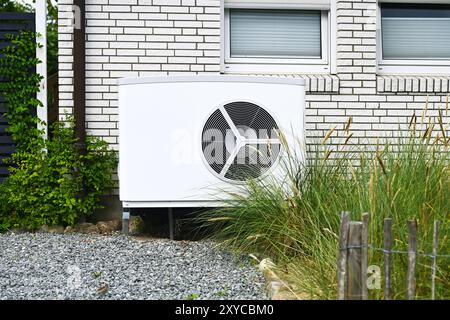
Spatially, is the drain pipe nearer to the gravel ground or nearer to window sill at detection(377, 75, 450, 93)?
the gravel ground

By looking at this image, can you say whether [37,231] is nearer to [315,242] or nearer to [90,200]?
[90,200]

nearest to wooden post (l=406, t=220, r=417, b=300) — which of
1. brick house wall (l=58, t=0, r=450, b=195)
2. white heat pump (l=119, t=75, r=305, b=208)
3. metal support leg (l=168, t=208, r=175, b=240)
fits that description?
white heat pump (l=119, t=75, r=305, b=208)

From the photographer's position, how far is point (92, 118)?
6266 mm

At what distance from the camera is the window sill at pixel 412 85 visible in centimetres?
652

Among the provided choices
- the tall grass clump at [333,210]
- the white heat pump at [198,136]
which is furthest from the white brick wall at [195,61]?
the tall grass clump at [333,210]

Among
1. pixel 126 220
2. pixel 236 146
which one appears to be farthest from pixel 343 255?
pixel 126 220

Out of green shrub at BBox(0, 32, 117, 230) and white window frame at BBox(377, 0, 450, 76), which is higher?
white window frame at BBox(377, 0, 450, 76)

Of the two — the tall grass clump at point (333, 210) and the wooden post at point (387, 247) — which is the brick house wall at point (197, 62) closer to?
the tall grass clump at point (333, 210)

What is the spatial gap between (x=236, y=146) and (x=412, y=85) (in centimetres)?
229

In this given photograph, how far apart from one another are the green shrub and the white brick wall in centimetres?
27

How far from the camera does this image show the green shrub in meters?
5.88

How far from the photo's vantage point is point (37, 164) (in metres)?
5.95
